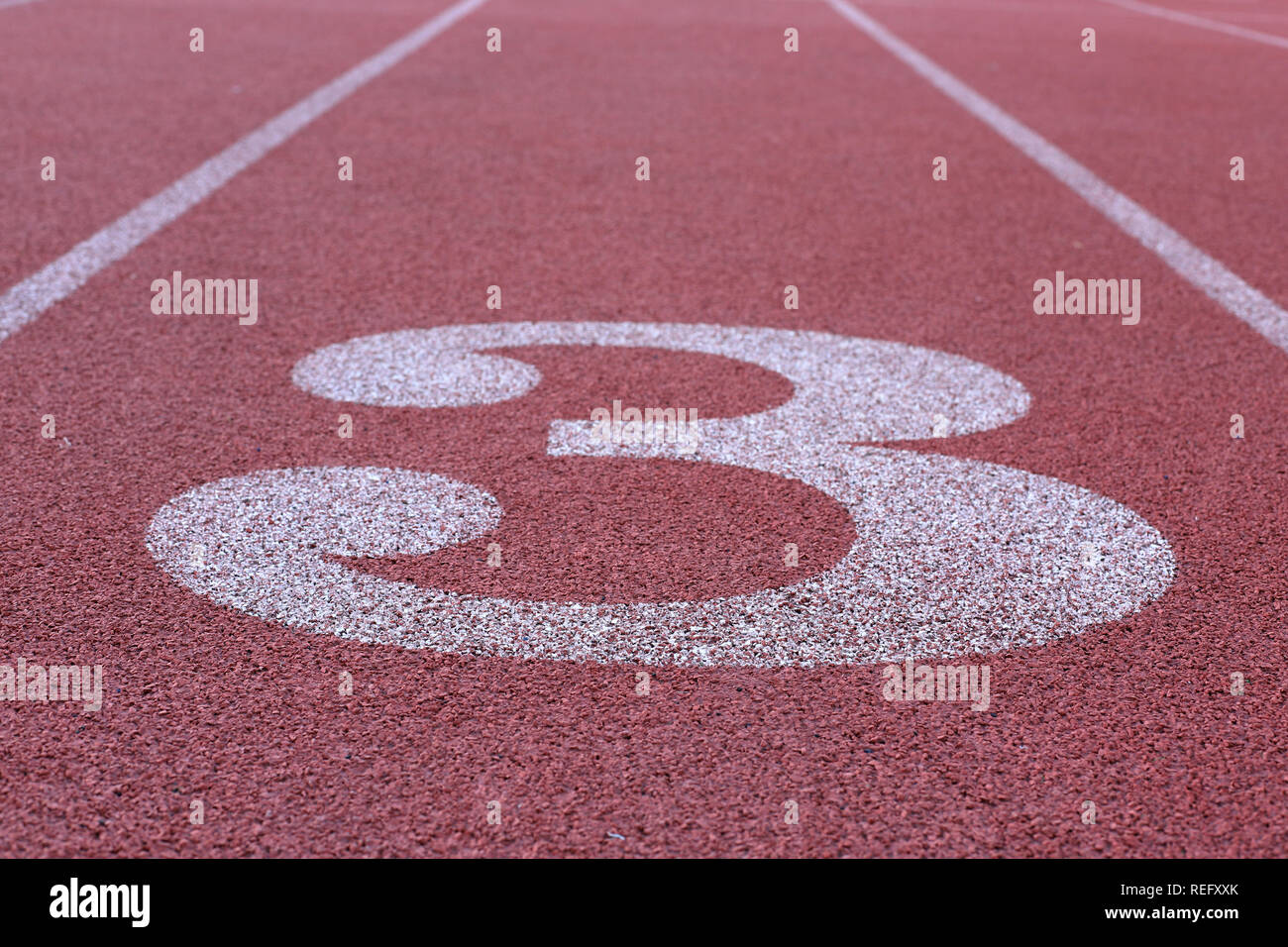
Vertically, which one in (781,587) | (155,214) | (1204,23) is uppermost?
(1204,23)

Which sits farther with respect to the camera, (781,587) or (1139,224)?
(1139,224)

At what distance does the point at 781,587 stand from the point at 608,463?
2.32ft

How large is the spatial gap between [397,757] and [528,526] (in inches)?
33.5

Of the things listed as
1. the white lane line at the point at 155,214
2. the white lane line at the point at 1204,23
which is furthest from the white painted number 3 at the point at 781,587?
the white lane line at the point at 1204,23

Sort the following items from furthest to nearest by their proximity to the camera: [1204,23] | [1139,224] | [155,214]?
[1204,23] < [1139,224] < [155,214]

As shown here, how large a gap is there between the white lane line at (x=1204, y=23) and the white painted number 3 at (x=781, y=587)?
11.2 m

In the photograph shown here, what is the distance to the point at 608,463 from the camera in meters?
3.32

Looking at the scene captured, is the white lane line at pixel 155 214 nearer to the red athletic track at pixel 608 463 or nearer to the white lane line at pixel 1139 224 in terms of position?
the red athletic track at pixel 608 463

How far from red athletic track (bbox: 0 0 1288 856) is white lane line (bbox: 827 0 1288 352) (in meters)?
0.10

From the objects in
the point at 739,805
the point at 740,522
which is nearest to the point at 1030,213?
the point at 740,522

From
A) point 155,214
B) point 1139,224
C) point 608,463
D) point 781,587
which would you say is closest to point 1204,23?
point 1139,224

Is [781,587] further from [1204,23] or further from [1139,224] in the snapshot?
[1204,23]

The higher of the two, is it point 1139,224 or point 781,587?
point 1139,224
